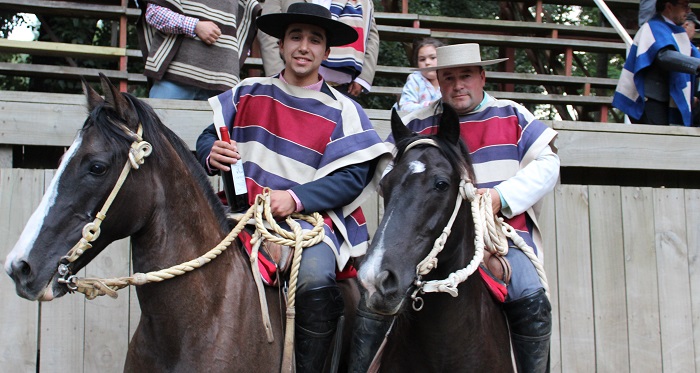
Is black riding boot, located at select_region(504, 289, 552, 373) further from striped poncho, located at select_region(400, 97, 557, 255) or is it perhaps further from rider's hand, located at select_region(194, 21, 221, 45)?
rider's hand, located at select_region(194, 21, 221, 45)

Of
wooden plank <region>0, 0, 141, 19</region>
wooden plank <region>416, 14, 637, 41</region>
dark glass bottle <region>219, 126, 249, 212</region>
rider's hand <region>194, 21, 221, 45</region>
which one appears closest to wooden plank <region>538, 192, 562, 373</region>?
dark glass bottle <region>219, 126, 249, 212</region>

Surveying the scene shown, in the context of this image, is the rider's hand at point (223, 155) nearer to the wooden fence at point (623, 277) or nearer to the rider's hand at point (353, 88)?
the wooden fence at point (623, 277)

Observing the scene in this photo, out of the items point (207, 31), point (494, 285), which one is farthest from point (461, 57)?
point (207, 31)

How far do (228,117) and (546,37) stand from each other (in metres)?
9.21

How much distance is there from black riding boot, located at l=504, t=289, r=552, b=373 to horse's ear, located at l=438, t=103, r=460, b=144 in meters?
0.86

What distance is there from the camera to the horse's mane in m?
3.20

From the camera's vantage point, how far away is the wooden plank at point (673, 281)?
5250 mm

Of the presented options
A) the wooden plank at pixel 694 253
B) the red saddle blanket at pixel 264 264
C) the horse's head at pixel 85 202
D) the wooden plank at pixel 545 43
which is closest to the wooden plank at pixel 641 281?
the wooden plank at pixel 694 253

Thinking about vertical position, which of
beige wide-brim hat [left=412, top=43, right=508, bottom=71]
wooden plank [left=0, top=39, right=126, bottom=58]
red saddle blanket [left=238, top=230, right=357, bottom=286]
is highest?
wooden plank [left=0, top=39, right=126, bottom=58]

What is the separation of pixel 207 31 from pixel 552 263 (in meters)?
2.72

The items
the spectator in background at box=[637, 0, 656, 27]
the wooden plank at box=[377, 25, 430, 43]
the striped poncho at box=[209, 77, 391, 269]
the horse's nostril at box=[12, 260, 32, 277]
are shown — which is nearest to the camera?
the horse's nostril at box=[12, 260, 32, 277]

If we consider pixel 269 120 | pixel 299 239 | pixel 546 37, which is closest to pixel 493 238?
pixel 299 239

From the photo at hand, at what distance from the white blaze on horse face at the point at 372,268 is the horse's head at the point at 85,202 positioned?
3.04 feet

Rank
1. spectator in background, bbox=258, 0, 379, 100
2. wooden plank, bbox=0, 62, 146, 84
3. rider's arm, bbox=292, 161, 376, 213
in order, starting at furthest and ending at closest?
1. wooden plank, bbox=0, 62, 146, 84
2. spectator in background, bbox=258, 0, 379, 100
3. rider's arm, bbox=292, 161, 376, 213
